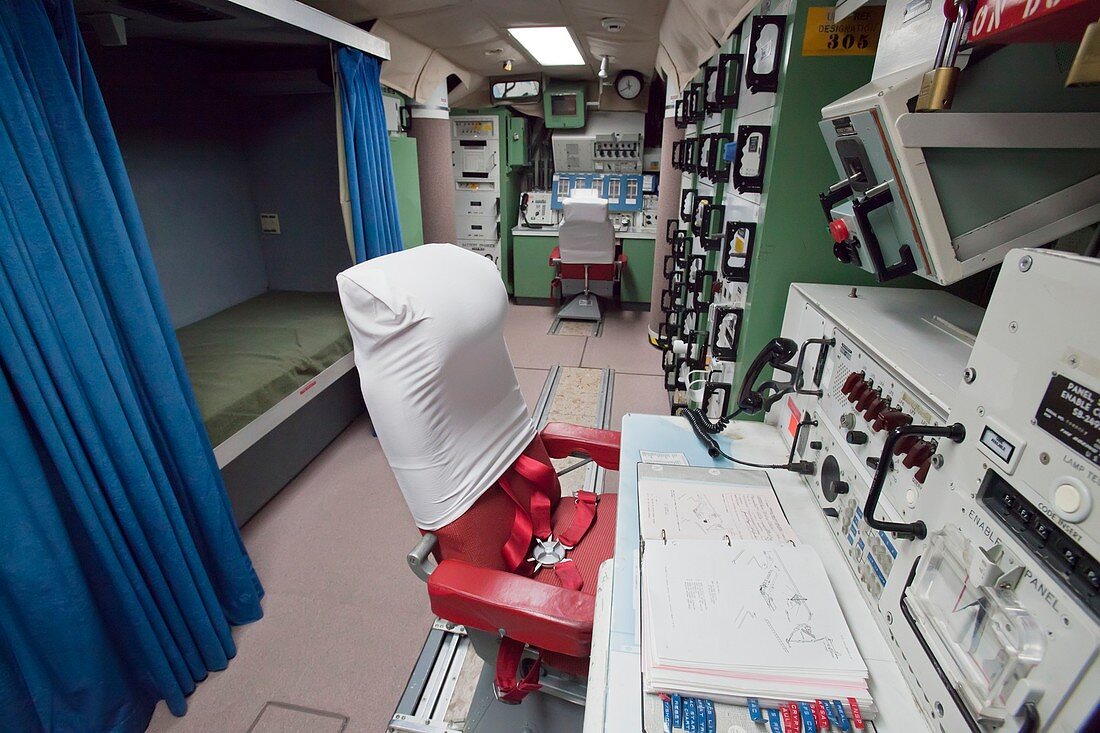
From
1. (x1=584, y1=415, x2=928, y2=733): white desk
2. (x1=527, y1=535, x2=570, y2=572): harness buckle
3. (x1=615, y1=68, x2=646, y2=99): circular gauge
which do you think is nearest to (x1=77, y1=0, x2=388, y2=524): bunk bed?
(x1=527, y1=535, x2=570, y2=572): harness buckle

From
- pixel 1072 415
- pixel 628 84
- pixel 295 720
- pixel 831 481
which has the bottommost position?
pixel 295 720

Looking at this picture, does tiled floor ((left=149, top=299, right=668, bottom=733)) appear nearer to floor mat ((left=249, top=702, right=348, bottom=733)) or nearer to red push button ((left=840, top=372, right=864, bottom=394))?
floor mat ((left=249, top=702, right=348, bottom=733))

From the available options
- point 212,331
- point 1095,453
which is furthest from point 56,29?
point 1095,453

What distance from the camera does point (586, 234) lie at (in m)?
4.73

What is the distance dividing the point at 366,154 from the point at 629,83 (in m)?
3.15

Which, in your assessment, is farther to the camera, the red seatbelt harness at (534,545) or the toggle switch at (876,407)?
the red seatbelt harness at (534,545)

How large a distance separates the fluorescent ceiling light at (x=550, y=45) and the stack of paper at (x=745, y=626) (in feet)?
11.0

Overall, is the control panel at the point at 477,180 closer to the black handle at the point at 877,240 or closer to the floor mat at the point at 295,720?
the floor mat at the point at 295,720

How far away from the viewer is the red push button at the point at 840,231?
121cm

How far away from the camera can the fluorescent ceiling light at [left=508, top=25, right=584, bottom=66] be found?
332cm

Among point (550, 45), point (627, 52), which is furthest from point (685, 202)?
point (550, 45)

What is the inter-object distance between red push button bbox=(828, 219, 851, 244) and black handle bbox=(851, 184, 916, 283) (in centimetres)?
9

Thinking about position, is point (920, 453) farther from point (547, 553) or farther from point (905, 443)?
point (547, 553)

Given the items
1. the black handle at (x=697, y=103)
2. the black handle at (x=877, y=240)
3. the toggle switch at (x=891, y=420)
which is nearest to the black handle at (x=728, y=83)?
the black handle at (x=697, y=103)
